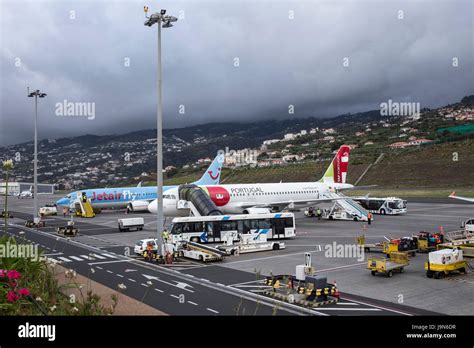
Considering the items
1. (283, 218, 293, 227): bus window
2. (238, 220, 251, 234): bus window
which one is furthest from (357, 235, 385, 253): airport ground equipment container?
(238, 220, 251, 234): bus window

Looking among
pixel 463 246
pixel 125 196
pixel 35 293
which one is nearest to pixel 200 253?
pixel 35 293

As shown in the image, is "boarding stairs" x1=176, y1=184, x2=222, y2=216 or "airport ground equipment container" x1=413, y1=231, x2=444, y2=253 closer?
"airport ground equipment container" x1=413, y1=231, x2=444, y2=253

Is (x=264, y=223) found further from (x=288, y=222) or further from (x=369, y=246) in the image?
(x=369, y=246)

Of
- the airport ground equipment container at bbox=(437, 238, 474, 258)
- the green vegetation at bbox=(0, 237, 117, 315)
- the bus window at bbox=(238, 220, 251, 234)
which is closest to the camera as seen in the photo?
the green vegetation at bbox=(0, 237, 117, 315)

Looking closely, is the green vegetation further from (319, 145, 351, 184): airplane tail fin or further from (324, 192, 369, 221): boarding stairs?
(319, 145, 351, 184): airplane tail fin

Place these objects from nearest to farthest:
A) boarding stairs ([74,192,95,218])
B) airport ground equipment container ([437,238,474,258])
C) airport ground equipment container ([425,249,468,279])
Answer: airport ground equipment container ([425,249,468,279]) < airport ground equipment container ([437,238,474,258]) < boarding stairs ([74,192,95,218])
